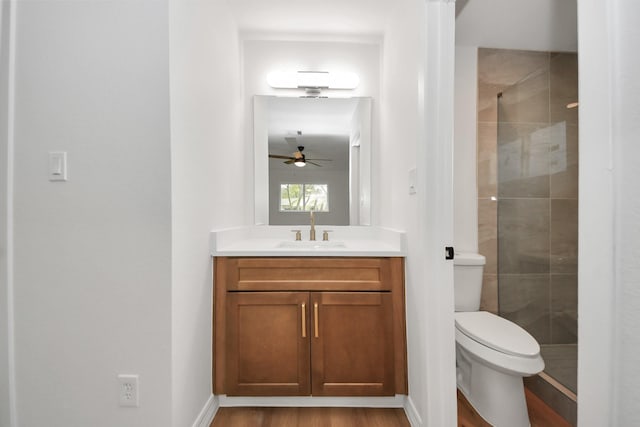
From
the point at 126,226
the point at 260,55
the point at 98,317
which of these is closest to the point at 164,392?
the point at 98,317

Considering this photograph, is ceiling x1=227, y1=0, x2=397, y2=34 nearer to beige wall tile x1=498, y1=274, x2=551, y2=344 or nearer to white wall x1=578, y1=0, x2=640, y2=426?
white wall x1=578, y1=0, x2=640, y2=426

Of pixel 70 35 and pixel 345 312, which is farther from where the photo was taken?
pixel 345 312

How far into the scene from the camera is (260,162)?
2299 mm

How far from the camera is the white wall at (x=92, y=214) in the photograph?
1.20 metres

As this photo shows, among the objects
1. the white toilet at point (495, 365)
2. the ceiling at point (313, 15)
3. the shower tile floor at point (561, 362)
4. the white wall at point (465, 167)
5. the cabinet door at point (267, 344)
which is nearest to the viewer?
the white toilet at point (495, 365)

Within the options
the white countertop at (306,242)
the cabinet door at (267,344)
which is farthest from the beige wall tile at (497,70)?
the cabinet door at (267,344)

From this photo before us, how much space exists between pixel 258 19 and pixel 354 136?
1048mm

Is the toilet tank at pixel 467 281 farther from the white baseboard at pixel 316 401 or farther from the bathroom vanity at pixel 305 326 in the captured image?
the white baseboard at pixel 316 401

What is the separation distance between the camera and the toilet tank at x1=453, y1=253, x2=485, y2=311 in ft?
6.51

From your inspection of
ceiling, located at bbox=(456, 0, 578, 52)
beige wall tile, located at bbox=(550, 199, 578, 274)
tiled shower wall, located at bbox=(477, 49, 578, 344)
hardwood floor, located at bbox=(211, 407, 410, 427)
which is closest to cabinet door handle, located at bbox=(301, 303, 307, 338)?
hardwood floor, located at bbox=(211, 407, 410, 427)

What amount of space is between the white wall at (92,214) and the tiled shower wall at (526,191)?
2049 millimetres

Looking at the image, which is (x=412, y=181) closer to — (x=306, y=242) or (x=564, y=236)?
(x=306, y=242)

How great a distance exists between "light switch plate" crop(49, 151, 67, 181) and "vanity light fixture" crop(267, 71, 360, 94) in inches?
57.1

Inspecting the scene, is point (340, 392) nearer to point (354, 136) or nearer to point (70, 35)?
point (354, 136)
